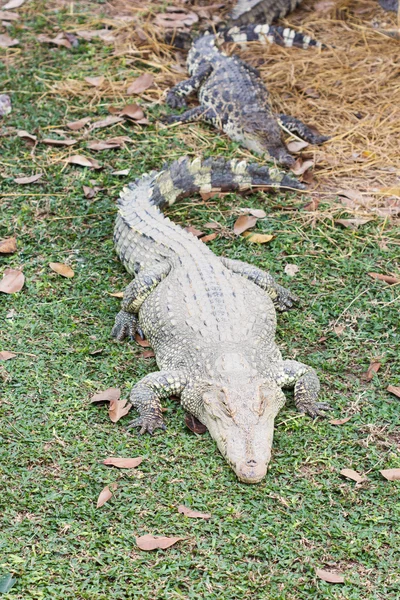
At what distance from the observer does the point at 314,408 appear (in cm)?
442

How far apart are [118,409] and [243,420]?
792mm

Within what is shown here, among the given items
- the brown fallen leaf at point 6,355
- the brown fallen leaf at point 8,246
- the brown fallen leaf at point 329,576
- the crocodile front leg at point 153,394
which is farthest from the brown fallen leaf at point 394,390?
the brown fallen leaf at point 8,246

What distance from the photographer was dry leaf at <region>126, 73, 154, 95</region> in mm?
7500

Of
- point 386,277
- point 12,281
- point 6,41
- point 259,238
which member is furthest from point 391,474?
point 6,41

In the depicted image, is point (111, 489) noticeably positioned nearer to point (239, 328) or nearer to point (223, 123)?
point (239, 328)

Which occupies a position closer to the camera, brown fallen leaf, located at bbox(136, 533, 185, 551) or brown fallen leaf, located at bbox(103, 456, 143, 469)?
brown fallen leaf, located at bbox(136, 533, 185, 551)

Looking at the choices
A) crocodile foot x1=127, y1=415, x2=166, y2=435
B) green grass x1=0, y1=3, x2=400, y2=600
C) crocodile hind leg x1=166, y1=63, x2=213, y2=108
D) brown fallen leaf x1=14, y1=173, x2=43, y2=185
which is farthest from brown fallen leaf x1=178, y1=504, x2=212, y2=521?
crocodile hind leg x1=166, y1=63, x2=213, y2=108

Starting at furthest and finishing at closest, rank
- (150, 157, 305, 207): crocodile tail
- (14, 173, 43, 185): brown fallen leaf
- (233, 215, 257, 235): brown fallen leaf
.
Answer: (14, 173, 43, 185): brown fallen leaf
(150, 157, 305, 207): crocodile tail
(233, 215, 257, 235): brown fallen leaf

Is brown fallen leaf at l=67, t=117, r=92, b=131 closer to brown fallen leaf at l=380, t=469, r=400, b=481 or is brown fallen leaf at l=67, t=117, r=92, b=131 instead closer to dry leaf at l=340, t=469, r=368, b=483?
dry leaf at l=340, t=469, r=368, b=483

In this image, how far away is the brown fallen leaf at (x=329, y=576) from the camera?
11.5 feet

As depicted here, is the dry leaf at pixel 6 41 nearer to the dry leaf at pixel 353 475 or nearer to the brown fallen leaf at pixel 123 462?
the brown fallen leaf at pixel 123 462

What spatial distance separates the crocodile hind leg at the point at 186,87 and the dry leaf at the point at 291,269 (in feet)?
8.55

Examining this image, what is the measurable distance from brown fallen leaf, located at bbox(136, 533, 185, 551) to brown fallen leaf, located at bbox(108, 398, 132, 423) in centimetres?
84

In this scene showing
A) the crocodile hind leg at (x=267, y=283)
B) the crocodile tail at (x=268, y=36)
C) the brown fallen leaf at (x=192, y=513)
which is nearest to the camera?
the brown fallen leaf at (x=192, y=513)
